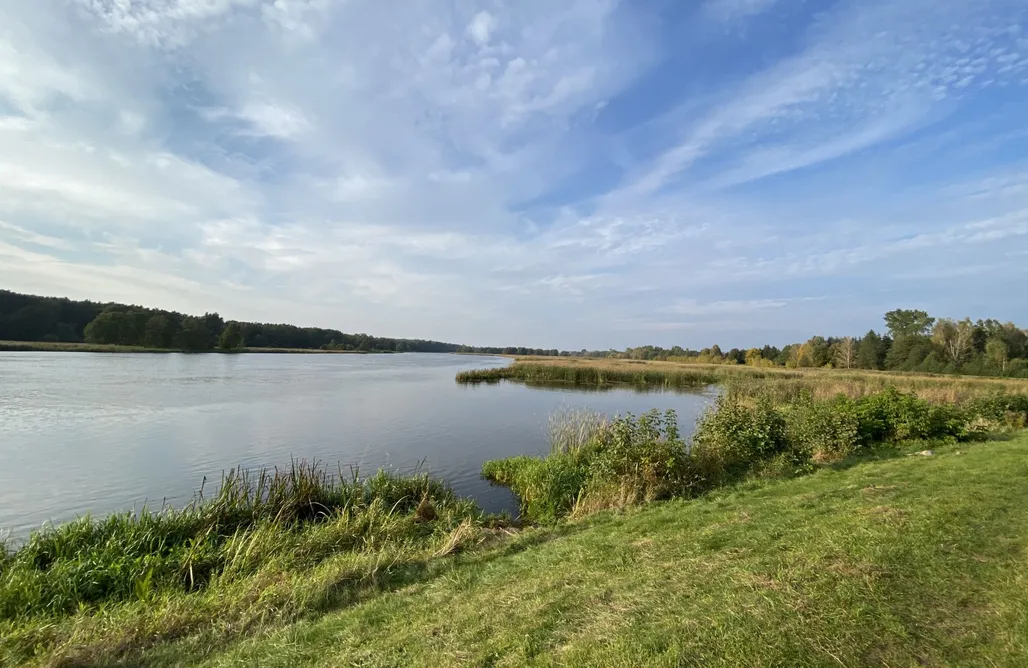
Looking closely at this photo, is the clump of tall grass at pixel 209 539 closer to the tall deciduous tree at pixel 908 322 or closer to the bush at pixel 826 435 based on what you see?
the bush at pixel 826 435

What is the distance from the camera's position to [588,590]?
4.18m

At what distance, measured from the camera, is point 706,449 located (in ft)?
33.9

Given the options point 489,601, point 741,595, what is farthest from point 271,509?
point 741,595

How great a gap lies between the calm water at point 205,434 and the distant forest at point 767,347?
122ft

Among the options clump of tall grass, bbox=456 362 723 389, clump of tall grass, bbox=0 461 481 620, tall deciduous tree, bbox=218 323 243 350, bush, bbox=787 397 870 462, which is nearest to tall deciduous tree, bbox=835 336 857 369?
clump of tall grass, bbox=456 362 723 389

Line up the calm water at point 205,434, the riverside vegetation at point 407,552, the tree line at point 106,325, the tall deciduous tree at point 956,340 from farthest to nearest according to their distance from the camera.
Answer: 1. the tree line at point 106,325
2. the tall deciduous tree at point 956,340
3. the calm water at point 205,434
4. the riverside vegetation at point 407,552

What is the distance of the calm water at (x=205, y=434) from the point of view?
10.9 meters

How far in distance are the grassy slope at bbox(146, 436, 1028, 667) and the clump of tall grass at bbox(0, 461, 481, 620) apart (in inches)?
88.1

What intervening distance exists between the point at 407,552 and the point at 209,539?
3.07 meters

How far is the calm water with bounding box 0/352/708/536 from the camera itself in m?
10.9

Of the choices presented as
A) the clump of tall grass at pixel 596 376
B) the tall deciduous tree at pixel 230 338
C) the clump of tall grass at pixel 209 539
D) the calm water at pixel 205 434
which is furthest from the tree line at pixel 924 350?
the tall deciduous tree at pixel 230 338

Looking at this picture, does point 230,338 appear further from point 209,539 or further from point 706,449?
point 706,449

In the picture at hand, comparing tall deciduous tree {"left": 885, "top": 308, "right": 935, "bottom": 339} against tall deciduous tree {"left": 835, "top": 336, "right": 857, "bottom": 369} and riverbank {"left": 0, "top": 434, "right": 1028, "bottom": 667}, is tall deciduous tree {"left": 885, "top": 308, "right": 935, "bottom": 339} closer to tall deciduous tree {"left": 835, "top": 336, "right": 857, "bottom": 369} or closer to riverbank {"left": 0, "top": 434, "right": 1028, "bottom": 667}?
tall deciduous tree {"left": 835, "top": 336, "right": 857, "bottom": 369}

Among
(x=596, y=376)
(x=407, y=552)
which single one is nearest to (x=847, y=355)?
(x=596, y=376)
